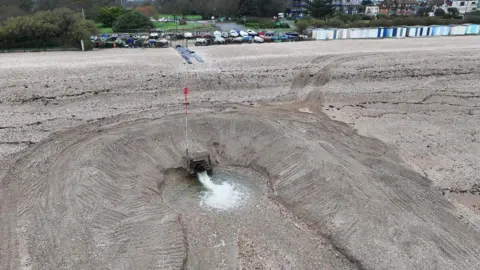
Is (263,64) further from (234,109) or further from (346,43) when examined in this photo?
(346,43)

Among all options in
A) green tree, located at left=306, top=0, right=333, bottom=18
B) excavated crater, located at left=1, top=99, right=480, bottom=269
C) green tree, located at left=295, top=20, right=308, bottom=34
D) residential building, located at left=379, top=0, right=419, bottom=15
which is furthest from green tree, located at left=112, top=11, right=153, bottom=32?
residential building, located at left=379, top=0, right=419, bottom=15

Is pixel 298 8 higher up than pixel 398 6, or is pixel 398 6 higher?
pixel 398 6

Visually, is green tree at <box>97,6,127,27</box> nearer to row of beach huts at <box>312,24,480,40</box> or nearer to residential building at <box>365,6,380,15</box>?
row of beach huts at <box>312,24,480,40</box>

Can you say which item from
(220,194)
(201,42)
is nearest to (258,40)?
(201,42)

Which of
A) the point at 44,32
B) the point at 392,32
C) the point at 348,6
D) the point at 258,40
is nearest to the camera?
the point at 44,32

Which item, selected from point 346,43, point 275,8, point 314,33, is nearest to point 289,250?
point 346,43

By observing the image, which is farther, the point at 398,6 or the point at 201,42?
the point at 398,6

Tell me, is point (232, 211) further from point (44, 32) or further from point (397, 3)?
point (397, 3)
